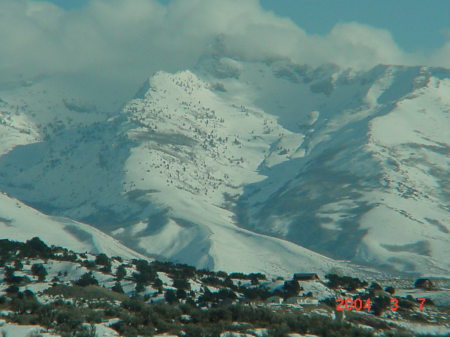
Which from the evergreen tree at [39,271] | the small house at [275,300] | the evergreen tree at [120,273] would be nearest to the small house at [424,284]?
the small house at [275,300]

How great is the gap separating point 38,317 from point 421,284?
9549 centimetres

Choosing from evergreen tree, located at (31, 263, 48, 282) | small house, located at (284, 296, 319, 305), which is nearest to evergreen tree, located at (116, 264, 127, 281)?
evergreen tree, located at (31, 263, 48, 282)

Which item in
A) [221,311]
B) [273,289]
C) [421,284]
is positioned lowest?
[221,311]

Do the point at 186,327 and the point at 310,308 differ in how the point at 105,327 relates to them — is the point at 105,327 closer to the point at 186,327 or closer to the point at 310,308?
the point at 186,327

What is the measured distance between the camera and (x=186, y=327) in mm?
66000

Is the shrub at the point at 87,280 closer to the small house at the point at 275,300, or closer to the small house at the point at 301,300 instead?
the small house at the point at 275,300

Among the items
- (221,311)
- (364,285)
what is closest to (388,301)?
(364,285)

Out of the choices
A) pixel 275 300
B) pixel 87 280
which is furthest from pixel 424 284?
pixel 87 280

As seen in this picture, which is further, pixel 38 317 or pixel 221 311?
pixel 221 311

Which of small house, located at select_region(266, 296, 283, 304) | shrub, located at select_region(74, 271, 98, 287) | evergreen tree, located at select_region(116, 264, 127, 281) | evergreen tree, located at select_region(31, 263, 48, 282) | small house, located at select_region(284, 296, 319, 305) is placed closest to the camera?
small house, located at select_region(284, 296, 319, 305)

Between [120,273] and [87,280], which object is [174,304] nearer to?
[87,280]
